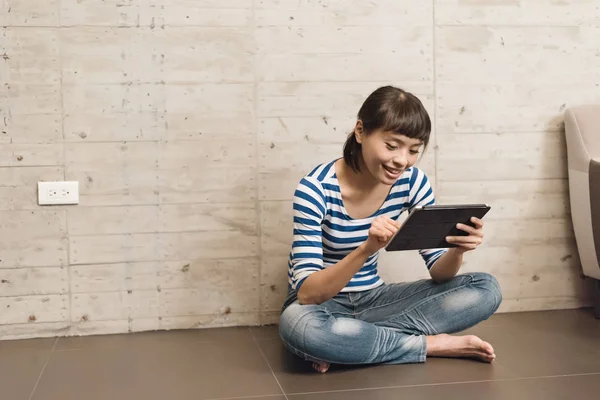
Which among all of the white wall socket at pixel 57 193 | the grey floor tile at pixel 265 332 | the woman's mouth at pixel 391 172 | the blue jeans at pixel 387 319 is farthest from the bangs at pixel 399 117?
the white wall socket at pixel 57 193

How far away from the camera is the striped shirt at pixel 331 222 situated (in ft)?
7.61

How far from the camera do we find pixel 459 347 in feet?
7.75

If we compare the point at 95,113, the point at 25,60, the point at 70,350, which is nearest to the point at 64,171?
the point at 95,113

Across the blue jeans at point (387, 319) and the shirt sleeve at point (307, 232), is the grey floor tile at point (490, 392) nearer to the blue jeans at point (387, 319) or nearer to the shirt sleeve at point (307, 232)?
the blue jeans at point (387, 319)

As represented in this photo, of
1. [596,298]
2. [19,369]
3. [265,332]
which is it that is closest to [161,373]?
[19,369]

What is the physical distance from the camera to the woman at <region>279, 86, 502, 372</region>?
7.32ft

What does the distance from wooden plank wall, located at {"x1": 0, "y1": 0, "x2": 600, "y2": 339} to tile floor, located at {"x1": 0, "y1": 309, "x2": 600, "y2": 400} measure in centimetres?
24

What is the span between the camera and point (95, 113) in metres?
2.81

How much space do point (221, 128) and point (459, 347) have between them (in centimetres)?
118

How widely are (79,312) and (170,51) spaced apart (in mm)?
1018

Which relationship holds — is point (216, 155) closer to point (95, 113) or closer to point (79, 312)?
point (95, 113)

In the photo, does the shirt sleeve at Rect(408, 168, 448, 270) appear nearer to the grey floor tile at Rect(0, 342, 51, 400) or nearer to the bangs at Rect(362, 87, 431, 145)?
the bangs at Rect(362, 87, 431, 145)

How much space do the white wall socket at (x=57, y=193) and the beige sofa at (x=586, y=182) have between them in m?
1.89

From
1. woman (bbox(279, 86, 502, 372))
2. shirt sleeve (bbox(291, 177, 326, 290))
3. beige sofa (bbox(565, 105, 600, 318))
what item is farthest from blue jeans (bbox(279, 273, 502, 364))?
beige sofa (bbox(565, 105, 600, 318))
